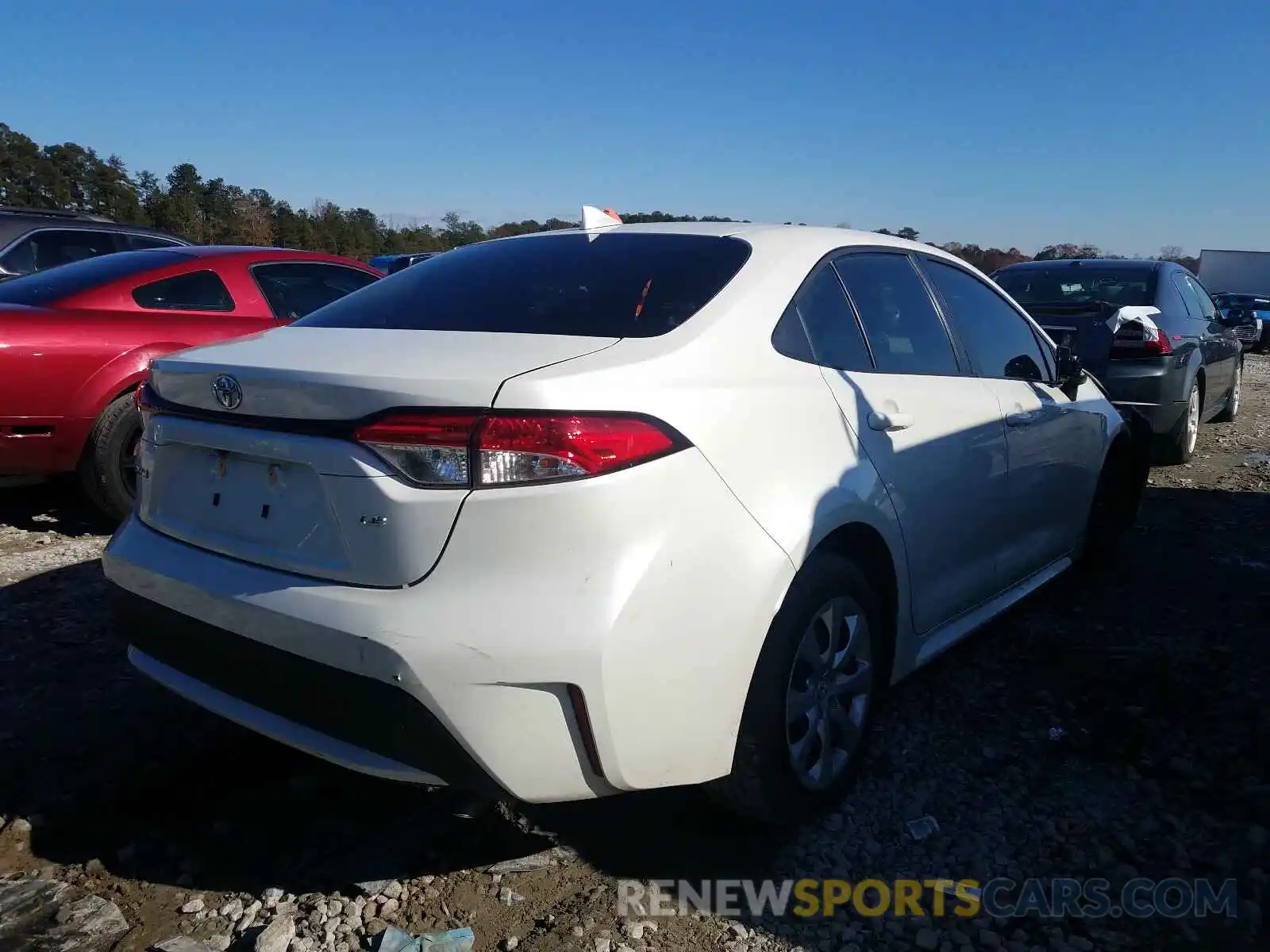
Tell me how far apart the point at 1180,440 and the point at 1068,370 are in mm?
4077

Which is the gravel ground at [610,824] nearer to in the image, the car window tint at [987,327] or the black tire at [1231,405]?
the car window tint at [987,327]

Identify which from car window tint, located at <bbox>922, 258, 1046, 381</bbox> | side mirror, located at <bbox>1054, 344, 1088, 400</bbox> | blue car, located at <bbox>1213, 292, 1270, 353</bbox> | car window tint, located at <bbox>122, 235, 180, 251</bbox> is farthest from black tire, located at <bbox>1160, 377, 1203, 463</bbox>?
blue car, located at <bbox>1213, 292, 1270, 353</bbox>

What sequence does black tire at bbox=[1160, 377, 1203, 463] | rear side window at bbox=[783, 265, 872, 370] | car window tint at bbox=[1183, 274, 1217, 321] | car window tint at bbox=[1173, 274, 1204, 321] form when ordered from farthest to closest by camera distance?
car window tint at bbox=[1183, 274, 1217, 321] < car window tint at bbox=[1173, 274, 1204, 321] < black tire at bbox=[1160, 377, 1203, 463] < rear side window at bbox=[783, 265, 872, 370]

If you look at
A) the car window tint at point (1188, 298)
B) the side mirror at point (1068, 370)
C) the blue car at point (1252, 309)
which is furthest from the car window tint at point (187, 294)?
the blue car at point (1252, 309)

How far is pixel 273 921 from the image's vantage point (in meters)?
2.21

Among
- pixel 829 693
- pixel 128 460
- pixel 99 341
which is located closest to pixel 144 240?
pixel 99 341

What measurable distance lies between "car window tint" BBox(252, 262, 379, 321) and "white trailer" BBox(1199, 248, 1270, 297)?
38.4 meters

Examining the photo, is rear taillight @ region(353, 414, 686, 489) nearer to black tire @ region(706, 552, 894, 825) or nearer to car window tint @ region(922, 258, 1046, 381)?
black tire @ region(706, 552, 894, 825)

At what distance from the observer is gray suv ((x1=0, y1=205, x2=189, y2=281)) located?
934 centimetres

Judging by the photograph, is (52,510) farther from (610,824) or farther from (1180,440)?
(1180,440)

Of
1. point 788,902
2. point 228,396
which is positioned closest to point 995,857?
point 788,902

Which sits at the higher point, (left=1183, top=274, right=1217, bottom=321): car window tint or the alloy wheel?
(left=1183, top=274, right=1217, bottom=321): car window tint

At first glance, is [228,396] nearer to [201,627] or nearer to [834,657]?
[201,627]

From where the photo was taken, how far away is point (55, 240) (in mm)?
9586
